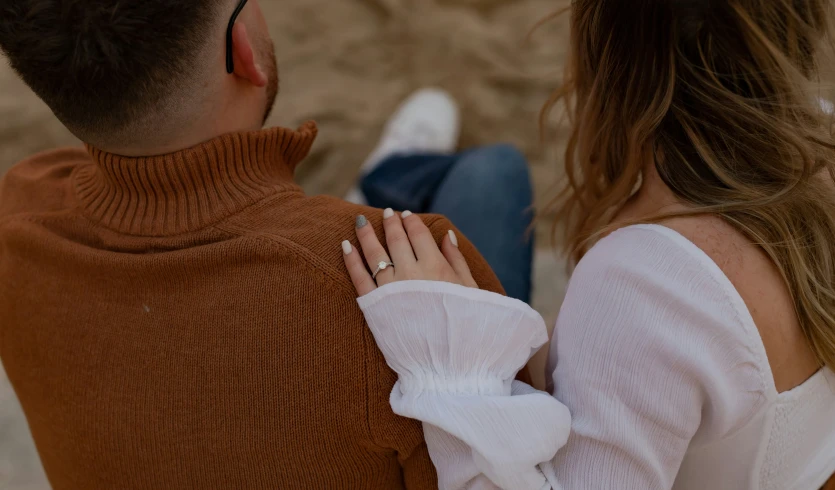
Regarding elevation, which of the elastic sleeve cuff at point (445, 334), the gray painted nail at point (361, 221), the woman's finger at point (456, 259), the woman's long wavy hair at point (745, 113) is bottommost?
the elastic sleeve cuff at point (445, 334)

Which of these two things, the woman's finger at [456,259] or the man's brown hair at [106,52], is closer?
the man's brown hair at [106,52]

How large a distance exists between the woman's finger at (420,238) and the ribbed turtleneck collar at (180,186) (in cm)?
20

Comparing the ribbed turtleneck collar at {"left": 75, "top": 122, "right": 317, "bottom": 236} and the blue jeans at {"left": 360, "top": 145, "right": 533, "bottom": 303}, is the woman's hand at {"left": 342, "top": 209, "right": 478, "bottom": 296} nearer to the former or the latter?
the ribbed turtleneck collar at {"left": 75, "top": 122, "right": 317, "bottom": 236}

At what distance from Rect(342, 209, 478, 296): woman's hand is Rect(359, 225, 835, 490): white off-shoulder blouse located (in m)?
0.03

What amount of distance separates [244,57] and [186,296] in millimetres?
336

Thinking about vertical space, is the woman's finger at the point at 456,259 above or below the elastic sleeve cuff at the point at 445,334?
above

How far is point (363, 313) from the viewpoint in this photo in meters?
0.89

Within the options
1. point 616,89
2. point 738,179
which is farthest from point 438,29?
point 738,179

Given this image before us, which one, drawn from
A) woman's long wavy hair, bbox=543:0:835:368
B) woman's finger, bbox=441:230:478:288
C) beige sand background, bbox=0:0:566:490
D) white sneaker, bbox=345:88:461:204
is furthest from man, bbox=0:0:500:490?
beige sand background, bbox=0:0:566:490

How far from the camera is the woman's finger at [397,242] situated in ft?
3.05

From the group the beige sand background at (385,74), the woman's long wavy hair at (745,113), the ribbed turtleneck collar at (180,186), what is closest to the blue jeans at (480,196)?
the beige sand background at (385,74)

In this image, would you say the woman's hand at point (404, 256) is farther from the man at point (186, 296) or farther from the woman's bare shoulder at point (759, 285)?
the woman's bare shoulder at point (759, 285)

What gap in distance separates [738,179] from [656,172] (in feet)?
0.41

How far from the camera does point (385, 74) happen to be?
2.52 m
